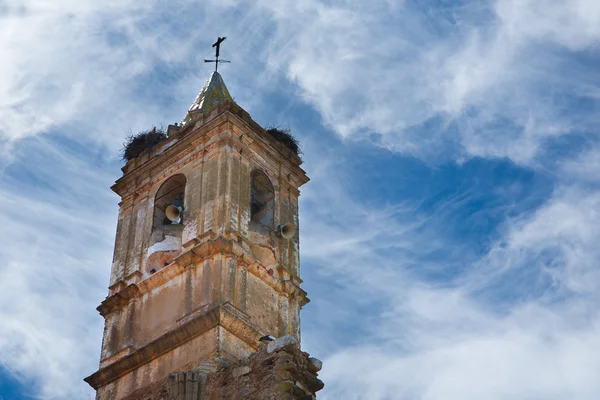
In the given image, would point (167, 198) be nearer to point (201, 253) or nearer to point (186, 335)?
point (201, 253)

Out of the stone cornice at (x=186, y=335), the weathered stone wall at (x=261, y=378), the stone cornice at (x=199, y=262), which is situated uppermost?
the stone cornice at (x=199, y=262)

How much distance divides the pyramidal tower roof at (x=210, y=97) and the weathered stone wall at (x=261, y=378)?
5.89m

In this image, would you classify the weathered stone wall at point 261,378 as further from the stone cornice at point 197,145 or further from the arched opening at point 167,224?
the stone cornice at point 197,145

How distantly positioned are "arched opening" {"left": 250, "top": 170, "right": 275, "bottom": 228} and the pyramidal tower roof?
1.56m

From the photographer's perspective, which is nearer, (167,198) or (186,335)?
(186,335)

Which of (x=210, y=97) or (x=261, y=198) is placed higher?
(x=210, y=97)

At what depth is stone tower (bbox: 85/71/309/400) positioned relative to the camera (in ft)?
43.1

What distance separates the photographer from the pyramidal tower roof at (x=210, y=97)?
16964 millimetres

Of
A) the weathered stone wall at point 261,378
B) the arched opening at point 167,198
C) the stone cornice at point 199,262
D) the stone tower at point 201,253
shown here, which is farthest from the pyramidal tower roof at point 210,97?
the weathered stone wall at point 261,378

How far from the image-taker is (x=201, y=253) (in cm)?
1377

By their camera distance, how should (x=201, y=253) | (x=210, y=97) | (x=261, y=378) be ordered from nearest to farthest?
(x=261, y=378) < (x=201, y=253) < (x=210, y=97)

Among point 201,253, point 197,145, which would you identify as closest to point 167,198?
point 197,145

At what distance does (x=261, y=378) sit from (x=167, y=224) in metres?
4.94

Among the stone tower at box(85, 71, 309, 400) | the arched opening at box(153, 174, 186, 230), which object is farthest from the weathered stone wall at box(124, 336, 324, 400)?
the arched opening at box(153, 174, 186, 230)
